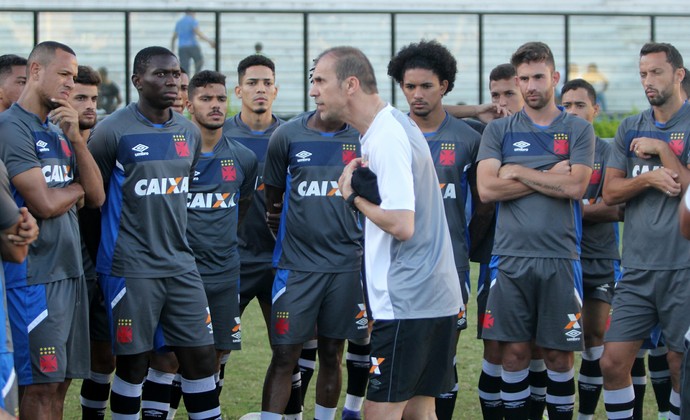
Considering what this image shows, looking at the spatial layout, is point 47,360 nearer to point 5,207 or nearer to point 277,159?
point 5,207

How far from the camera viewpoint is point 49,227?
20.5 ft

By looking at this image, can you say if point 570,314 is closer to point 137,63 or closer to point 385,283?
point 385,283

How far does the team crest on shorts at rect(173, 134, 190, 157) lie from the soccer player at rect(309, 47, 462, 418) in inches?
56.4

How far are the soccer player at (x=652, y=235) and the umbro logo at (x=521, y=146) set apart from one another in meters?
0.59

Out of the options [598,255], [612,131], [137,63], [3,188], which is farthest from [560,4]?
[3,188]

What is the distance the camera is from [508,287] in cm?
733

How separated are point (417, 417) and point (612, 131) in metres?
13.3

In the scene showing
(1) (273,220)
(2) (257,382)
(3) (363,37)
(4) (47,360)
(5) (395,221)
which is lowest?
(2) (257,382)

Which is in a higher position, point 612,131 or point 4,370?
point 612,131

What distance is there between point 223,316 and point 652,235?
9.58 ft

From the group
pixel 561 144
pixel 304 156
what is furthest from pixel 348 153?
pixel 561 144

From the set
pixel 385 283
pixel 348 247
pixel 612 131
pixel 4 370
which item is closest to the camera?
pixel 4 370

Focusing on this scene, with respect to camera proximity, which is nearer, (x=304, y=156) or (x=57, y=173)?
(x=57, y=173)

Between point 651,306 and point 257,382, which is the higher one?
point 651,306
